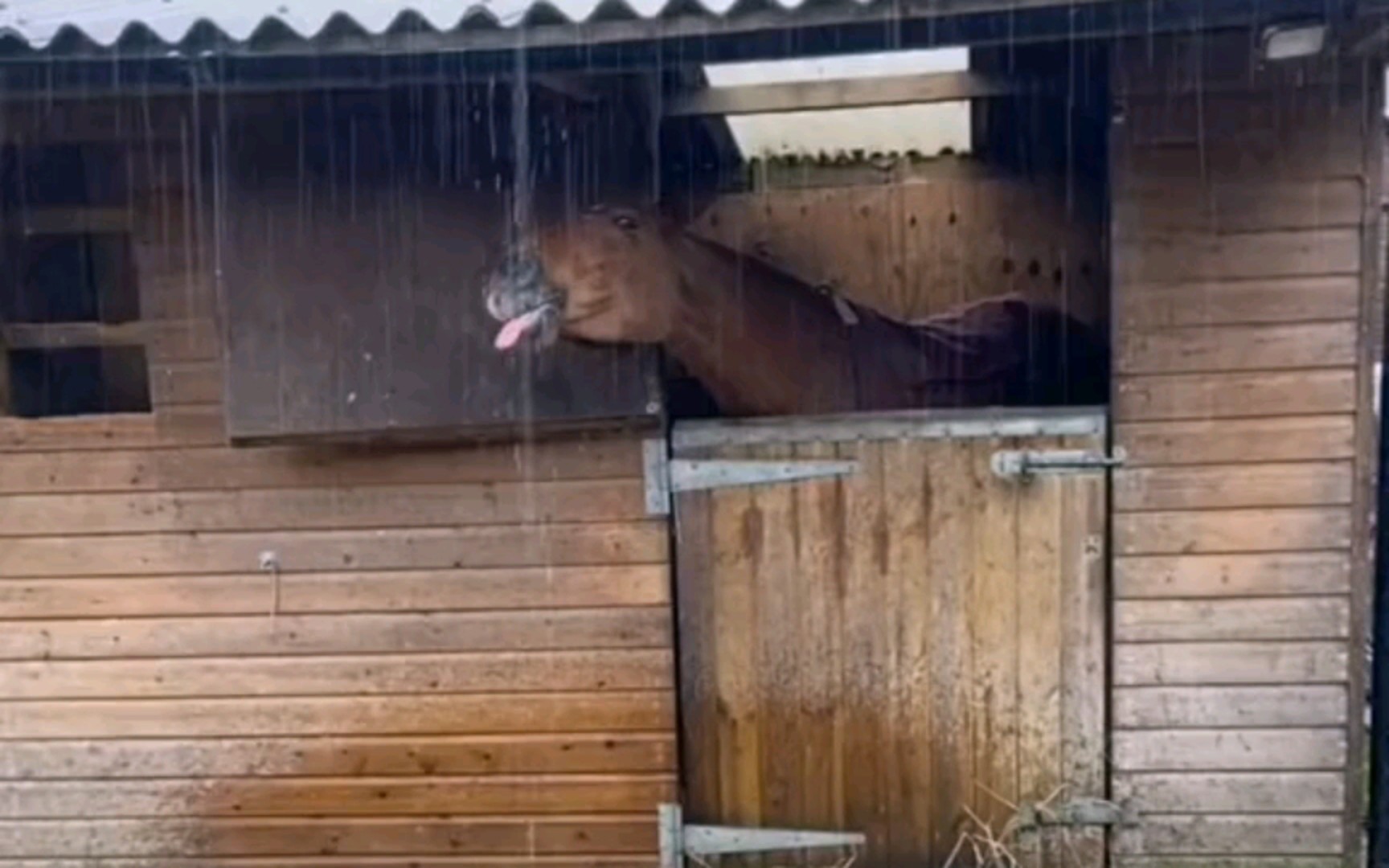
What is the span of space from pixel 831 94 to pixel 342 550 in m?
1.73

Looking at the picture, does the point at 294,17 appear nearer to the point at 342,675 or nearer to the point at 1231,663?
the point at 342,675

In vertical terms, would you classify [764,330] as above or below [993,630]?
above

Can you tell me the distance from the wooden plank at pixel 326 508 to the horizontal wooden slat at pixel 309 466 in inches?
0.8

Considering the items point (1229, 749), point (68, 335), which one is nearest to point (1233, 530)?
point (1229, 749)

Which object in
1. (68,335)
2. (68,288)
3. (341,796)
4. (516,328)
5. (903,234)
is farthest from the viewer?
(903,234)

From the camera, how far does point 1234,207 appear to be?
324 cm

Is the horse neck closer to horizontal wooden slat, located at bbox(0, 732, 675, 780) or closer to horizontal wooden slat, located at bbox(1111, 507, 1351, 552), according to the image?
horizontal wooden slat, located at bbox(1111, 507, 1351, 552)

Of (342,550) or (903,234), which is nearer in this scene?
(342,550)

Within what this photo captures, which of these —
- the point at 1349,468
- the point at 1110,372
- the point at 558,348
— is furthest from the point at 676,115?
the point at 1349,468

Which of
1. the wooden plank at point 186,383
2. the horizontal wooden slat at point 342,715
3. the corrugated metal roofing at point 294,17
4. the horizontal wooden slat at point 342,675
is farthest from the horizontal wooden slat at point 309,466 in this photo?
the corrugated metal roofing at point 294,17

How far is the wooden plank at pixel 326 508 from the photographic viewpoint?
350 cm

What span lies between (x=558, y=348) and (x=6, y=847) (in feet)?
6.85

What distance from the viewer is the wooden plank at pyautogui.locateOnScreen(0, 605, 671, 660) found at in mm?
3535

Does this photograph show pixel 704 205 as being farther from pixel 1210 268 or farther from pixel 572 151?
pixel 1210 268
